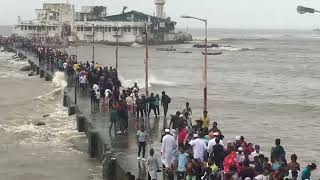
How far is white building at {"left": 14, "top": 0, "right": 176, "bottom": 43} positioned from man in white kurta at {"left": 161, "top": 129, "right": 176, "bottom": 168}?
9789cm

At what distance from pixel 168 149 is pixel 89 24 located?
10414 centimetres

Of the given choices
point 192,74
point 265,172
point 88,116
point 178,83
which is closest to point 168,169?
point 265,172

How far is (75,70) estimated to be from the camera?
36.7 metres

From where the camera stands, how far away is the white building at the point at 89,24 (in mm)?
115500

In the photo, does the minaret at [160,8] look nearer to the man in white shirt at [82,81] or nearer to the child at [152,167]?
the man in white shirt at [82,81]

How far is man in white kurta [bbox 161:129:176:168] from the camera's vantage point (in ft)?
Result: 50.3

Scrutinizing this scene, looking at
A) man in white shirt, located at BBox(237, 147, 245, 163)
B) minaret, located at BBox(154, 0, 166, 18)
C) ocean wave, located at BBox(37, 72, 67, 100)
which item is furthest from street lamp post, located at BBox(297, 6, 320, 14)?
minaret, located at BBox(154, 0, 166, 18)

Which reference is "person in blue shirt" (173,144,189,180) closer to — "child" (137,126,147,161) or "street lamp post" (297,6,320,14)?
"child" (137,126,147,161)

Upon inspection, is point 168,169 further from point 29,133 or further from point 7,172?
point 29,133

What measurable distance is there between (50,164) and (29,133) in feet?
18.6

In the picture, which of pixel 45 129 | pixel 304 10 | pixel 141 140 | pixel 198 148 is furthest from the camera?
pixel 45 129

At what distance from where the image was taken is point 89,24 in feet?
386

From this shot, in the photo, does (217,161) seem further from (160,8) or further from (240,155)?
(160,8)

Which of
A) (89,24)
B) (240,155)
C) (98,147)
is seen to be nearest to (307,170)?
(240,155)
